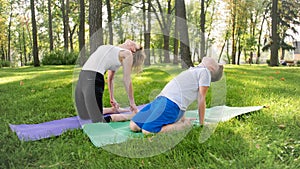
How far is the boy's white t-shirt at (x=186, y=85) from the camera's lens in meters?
2.86

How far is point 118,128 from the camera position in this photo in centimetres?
339

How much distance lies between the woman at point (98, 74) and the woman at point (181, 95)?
433 millimetres

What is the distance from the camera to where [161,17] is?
9.59ft

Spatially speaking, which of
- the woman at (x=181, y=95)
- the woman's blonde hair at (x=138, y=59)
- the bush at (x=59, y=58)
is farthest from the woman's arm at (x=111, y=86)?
the bush at (x=59, y=58)

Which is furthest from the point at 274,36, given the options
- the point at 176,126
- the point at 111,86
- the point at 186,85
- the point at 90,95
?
the point at 90,95

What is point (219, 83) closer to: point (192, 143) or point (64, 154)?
point (192, 143)

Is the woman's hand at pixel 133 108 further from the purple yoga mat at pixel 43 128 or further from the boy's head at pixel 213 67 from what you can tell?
the boy's head at pixel 213 67

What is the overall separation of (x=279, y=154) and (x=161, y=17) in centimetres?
162

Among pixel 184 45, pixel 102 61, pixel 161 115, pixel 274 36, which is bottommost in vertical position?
pixel 161 115

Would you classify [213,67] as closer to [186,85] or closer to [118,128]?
[186,85]

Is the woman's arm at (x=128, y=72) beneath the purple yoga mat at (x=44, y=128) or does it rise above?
above

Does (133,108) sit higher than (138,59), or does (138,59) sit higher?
(138,59)

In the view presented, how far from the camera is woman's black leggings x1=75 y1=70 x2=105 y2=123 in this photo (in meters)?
3.19

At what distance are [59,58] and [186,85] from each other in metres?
13.8
